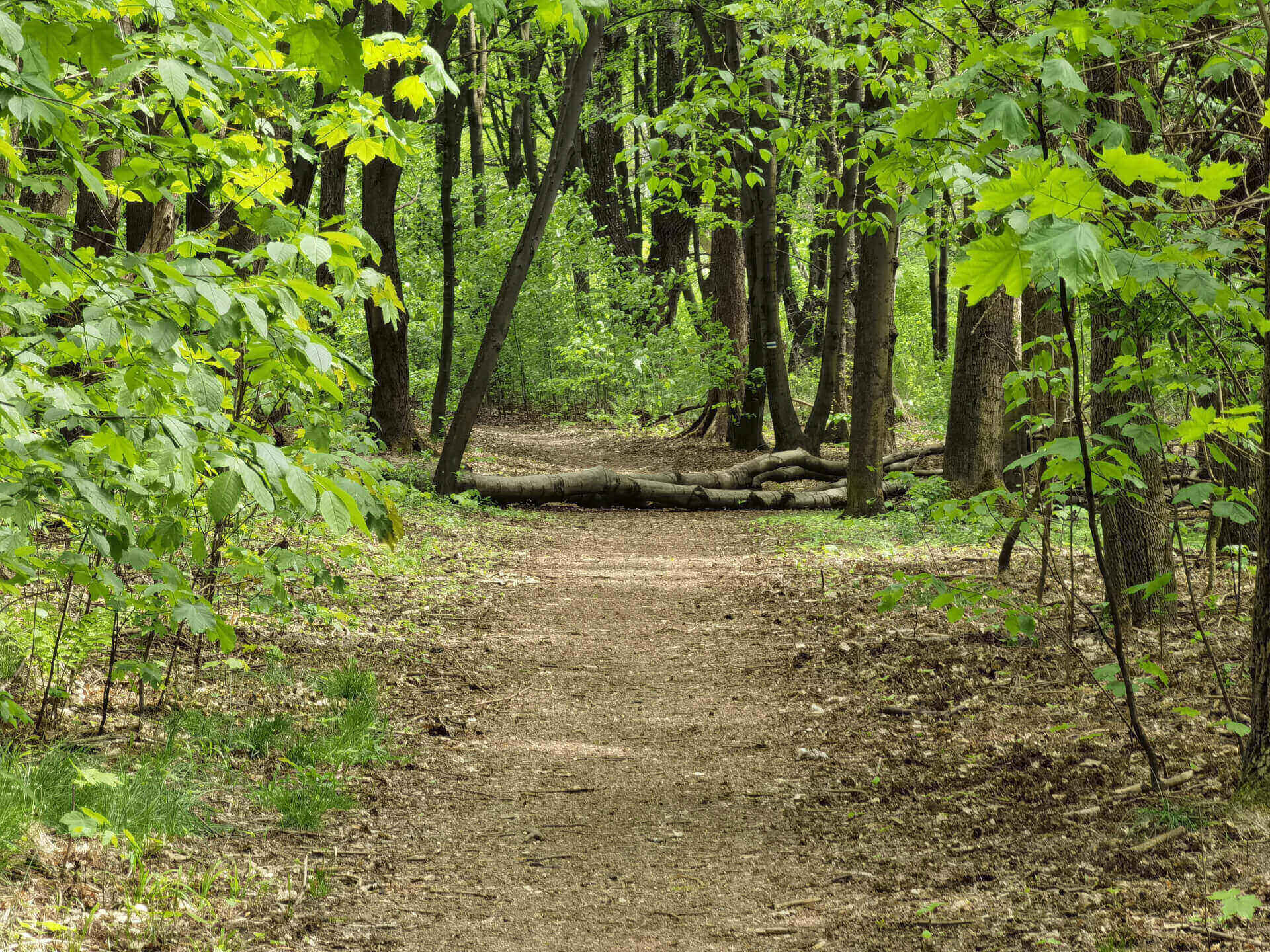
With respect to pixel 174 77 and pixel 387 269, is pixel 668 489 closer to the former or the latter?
pixel 387 269

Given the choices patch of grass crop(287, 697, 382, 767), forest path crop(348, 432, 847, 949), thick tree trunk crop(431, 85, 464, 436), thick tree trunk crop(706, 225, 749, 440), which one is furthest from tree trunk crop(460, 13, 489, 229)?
patch of grass crop(287, 697, 382, 767)

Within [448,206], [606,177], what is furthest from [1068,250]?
[606,177]

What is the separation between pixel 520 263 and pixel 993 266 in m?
9.08

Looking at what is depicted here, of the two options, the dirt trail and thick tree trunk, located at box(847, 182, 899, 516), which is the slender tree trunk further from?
thick tree trunk, located at box(847, 182, 899, 516)

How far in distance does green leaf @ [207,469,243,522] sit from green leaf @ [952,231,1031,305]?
184 cm

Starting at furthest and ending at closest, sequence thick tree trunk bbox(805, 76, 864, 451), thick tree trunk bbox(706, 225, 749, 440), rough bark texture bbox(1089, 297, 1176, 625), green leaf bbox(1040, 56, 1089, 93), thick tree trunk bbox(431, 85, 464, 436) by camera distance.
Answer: thick tree trunk bbox(706, 225, 749, 440)
thick tree trunk bbox(805, 76, 864, 451)
thick tree trunk bbox(431, 85, 464, 436)
rough bark texture bbox(1089, 297, 1176, 625)
green leaf bbox(1040, 56, 1089, 93)

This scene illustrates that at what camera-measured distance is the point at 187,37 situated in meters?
2.99

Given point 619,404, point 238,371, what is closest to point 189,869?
point 238,371

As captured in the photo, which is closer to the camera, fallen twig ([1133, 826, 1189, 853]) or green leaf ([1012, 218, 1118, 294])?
green leaf ([1012, 218, 1118, 294])

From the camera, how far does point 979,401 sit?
954cm

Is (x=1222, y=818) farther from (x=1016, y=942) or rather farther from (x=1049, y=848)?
(x=1016, y=942)

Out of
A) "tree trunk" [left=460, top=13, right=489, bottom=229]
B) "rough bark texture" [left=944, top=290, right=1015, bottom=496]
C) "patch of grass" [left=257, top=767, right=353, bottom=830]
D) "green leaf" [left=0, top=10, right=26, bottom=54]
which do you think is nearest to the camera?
"green leaf" [left=0, top=10, right=26, bottom=54]

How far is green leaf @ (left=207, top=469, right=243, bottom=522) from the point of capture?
1993mm

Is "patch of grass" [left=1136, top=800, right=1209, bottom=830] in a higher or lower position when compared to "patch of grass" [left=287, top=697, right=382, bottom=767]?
higher
